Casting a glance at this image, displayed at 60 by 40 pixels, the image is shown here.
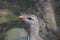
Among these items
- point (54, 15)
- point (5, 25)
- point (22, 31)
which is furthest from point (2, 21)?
point (54, 15)

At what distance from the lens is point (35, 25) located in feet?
13.1

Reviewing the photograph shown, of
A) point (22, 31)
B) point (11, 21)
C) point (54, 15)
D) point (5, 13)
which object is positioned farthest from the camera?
point (5, 13)

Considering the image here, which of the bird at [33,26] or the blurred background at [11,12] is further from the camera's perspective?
the blurred background at [11,12]

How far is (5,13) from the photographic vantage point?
6.57 metres

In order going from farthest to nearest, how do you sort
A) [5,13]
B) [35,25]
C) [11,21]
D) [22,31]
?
[5,13] → [11,21] → [22,31] → [35,25]

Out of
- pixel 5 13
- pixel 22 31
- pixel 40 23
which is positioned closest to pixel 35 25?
pixel 40 23

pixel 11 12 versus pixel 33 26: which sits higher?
pixel 11 12

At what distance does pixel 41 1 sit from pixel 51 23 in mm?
396

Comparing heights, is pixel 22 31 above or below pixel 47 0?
below

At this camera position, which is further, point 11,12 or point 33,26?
point 11,12

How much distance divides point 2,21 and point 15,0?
60 cm

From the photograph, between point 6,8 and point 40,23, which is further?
point 6,8

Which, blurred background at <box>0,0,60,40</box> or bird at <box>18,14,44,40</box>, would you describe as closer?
bird at <box>18,14,44,40</box>

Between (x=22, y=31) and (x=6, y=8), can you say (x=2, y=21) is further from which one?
(x=22, y=31)
